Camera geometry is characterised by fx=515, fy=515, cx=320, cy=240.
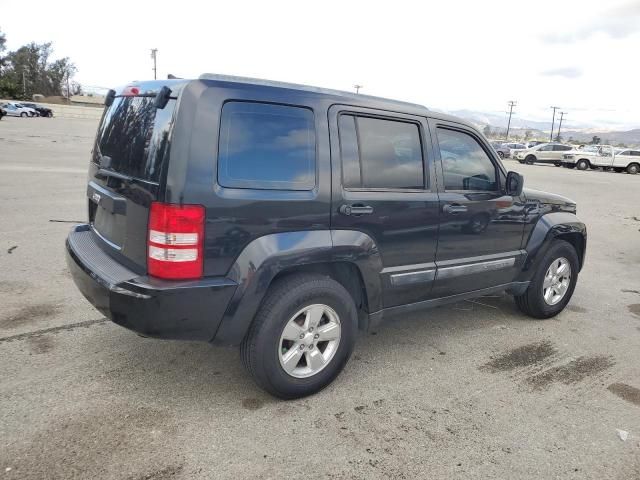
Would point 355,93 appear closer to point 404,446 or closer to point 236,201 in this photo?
point 236,201

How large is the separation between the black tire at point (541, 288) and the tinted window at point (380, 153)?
1791mm

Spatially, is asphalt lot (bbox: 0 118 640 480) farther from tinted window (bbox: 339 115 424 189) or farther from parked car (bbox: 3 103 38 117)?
parked car (bbox: 3 103 38 117)

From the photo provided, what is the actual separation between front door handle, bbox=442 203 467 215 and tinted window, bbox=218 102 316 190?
46.1 inches

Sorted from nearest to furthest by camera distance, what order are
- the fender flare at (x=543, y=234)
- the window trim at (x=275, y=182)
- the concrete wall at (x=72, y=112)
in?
the window trim at (x=275, y=182)
the fender flare at (x=543, y=234)
the concrete wall at (x=72, y=112)

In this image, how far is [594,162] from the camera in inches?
1372

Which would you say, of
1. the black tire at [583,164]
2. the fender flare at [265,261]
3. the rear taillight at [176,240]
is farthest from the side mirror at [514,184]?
the black tire at [583,164]

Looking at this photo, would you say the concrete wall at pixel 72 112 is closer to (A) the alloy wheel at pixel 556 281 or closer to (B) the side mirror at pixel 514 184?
(A) the alloy wheel at pixel 556 281

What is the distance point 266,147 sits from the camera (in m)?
2.92

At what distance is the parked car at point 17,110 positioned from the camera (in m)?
49.7

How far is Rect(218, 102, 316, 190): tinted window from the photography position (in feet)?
9.14

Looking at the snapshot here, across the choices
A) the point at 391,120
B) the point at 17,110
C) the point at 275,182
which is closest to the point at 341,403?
the point at 275,182

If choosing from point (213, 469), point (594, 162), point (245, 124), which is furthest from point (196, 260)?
point (594, 162)

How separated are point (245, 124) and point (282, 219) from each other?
22.3 inches

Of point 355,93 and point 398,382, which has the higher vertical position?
point 355,93
